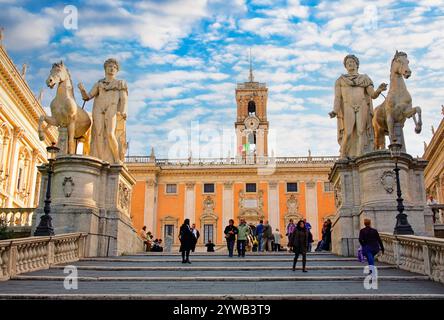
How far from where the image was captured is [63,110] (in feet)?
52.6

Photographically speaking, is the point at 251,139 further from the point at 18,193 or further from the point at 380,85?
the point at 380,85

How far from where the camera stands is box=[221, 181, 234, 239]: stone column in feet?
180

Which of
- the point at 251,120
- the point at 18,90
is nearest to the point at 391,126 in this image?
the point at 18,90

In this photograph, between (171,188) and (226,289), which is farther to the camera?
(171,188)

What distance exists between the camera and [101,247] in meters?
15.6

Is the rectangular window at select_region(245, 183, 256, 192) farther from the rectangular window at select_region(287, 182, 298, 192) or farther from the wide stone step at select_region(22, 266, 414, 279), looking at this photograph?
the wide stone step at select_region(22, 266, 414, 279)

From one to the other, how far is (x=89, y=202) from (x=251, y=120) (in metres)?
56.9

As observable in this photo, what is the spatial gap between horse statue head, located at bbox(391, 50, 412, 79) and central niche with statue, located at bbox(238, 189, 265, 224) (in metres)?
39.8

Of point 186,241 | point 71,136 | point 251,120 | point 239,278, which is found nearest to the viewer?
point 239,278

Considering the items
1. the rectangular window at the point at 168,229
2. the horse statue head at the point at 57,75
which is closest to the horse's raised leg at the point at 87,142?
the horse statue head at the point at 57,75

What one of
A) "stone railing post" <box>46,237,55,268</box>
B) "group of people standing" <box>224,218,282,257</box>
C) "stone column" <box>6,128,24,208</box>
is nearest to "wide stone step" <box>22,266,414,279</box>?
"stone railing post" <box>46,237,55,268</box>

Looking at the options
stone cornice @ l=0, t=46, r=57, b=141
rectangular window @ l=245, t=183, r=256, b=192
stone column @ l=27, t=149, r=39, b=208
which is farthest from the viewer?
rectangular window @ l=245, t=183, r=256, b=192

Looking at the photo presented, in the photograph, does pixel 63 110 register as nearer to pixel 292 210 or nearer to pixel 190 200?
pixel 190 200

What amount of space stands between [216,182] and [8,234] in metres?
41.0
